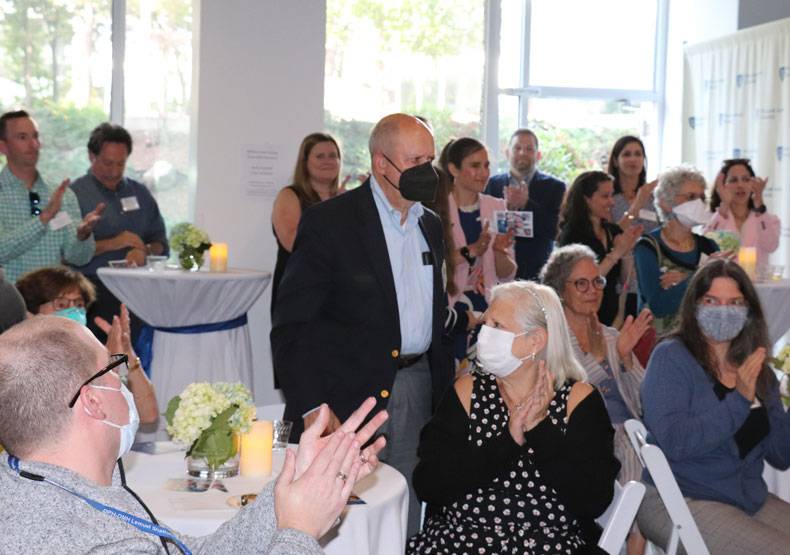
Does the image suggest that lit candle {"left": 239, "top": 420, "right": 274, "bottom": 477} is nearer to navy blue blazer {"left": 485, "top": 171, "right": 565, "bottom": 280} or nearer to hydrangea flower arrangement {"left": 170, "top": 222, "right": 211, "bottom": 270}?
hydrangea flower arrangement {"left": 170, "top": 222, "right": 211, "bottom": 270}

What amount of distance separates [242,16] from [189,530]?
559 cm

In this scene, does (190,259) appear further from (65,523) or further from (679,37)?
(679,37)

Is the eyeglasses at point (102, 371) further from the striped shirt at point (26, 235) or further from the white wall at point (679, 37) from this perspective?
the white wall at point (679, 37)

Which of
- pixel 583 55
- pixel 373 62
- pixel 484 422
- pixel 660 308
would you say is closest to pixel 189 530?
pixel 484 422

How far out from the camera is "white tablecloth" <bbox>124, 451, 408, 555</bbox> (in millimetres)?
2576

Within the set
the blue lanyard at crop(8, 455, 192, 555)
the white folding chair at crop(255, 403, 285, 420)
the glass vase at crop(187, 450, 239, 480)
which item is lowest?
the white folding chair at crop(255, 403, 285, 420)

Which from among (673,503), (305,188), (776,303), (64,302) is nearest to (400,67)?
(305,188)

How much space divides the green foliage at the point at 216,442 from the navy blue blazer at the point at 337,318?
627mm

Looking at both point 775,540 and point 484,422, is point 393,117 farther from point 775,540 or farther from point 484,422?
point 775,540

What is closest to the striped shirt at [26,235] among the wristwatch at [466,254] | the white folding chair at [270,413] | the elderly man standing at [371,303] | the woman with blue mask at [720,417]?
the white folding chair at [270,413]

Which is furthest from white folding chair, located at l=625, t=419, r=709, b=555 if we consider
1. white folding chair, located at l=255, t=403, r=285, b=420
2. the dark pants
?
white folding chair, located at l=255, t=403, r=285, b=420

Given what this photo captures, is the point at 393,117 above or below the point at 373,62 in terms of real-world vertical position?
below

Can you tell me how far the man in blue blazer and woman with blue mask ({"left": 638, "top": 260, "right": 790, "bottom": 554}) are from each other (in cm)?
369

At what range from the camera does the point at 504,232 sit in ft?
21.0
